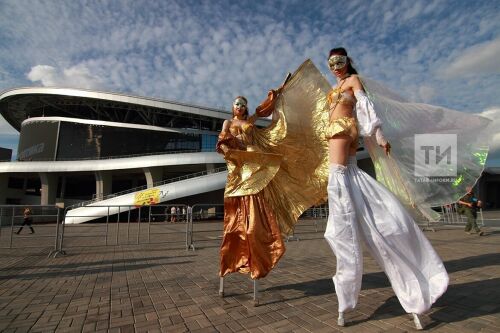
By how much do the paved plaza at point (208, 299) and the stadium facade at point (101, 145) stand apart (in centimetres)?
2702

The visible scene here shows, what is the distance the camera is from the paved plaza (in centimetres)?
296

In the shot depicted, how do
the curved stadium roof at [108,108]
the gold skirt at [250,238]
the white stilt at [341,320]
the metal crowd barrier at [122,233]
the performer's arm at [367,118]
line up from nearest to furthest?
the white stilt at [341,320] → the performer's arm at [367,118] → the gold skirt at [250,238] → the metal crowd barrier at [122,233] → the curved stadium roof at [108,108]

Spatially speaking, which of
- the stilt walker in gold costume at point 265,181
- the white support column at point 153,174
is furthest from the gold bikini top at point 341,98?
the white support column at point 153,174

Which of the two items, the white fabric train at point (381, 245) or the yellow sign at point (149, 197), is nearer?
the white fabric train at point (381, 245)

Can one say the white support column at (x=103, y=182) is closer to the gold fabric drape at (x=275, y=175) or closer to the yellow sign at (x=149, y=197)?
the yellow sign at (x=149, y=197)

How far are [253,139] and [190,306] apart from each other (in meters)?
2.23

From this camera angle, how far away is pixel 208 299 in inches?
149

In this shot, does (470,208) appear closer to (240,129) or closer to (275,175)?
(275,175)

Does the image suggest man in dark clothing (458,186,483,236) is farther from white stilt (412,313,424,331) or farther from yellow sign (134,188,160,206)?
yellow sign (134,188,160,206)

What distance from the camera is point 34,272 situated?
5.68 metres

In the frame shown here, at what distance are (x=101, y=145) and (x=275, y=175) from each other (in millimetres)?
41019

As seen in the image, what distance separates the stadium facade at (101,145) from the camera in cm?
3462

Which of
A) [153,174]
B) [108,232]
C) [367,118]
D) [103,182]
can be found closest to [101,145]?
[103,182]

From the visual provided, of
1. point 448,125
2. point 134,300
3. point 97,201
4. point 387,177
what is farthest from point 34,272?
point 97,201
